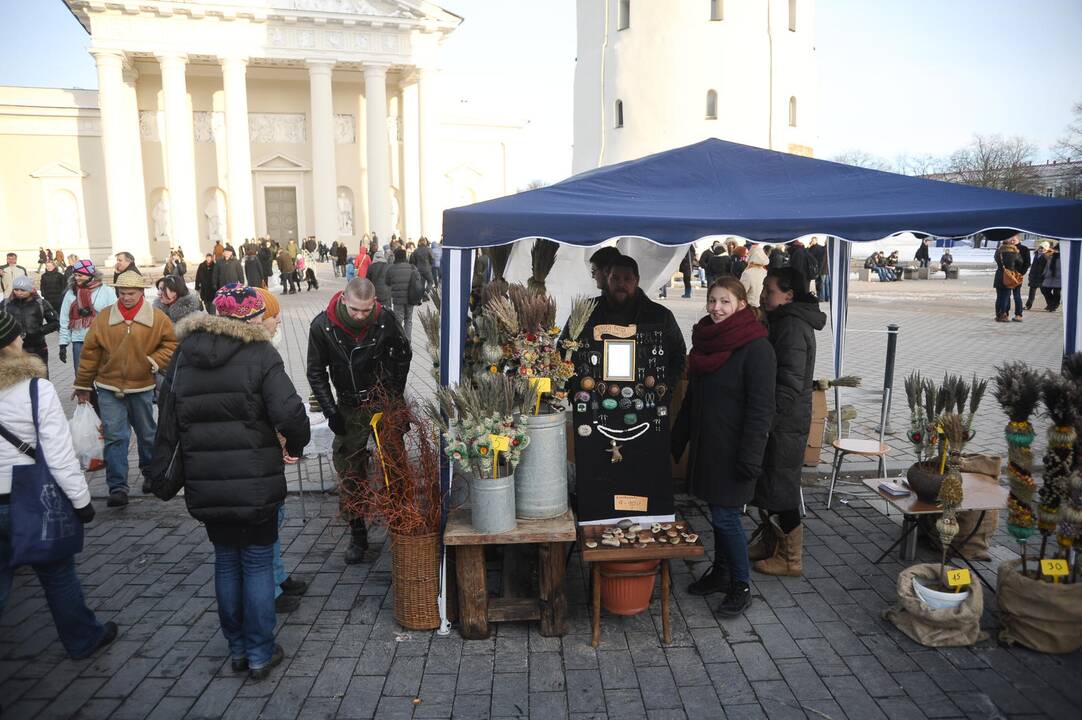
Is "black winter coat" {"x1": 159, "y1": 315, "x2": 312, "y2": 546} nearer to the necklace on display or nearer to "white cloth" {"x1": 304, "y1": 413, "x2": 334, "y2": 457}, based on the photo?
the necklace on display

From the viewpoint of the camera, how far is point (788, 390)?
14.9 feet

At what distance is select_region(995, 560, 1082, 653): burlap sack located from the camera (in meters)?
3.85

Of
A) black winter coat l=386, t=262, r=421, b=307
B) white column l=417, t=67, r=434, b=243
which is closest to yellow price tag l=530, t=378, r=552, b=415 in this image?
black winter coat l=386, t=262, r=421, b=307

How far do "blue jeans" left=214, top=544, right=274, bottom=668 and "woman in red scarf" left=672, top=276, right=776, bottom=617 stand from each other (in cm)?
243

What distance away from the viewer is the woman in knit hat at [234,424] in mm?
3535

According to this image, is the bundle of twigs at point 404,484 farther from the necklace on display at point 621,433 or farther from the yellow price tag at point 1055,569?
the yellow price tag at point 1055,569

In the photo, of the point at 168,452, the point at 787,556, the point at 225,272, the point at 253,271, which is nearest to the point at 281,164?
the point at 253,271

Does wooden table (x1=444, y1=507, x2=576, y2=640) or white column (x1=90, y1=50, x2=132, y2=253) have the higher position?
white column (x1=90, y1=50, x2=132, y2=253)

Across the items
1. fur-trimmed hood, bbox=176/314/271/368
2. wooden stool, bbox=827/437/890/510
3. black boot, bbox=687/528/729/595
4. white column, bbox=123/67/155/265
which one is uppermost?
white column, bbox=123/67/155/265

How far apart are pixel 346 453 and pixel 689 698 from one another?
267cm

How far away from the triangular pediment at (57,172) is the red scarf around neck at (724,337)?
44.1m

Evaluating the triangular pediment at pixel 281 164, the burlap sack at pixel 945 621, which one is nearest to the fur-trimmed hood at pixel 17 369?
the burlap sack at pixel 945 621

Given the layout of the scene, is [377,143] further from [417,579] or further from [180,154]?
[417,579]

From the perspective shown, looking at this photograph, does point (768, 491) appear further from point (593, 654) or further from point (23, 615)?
point (23, 615)
